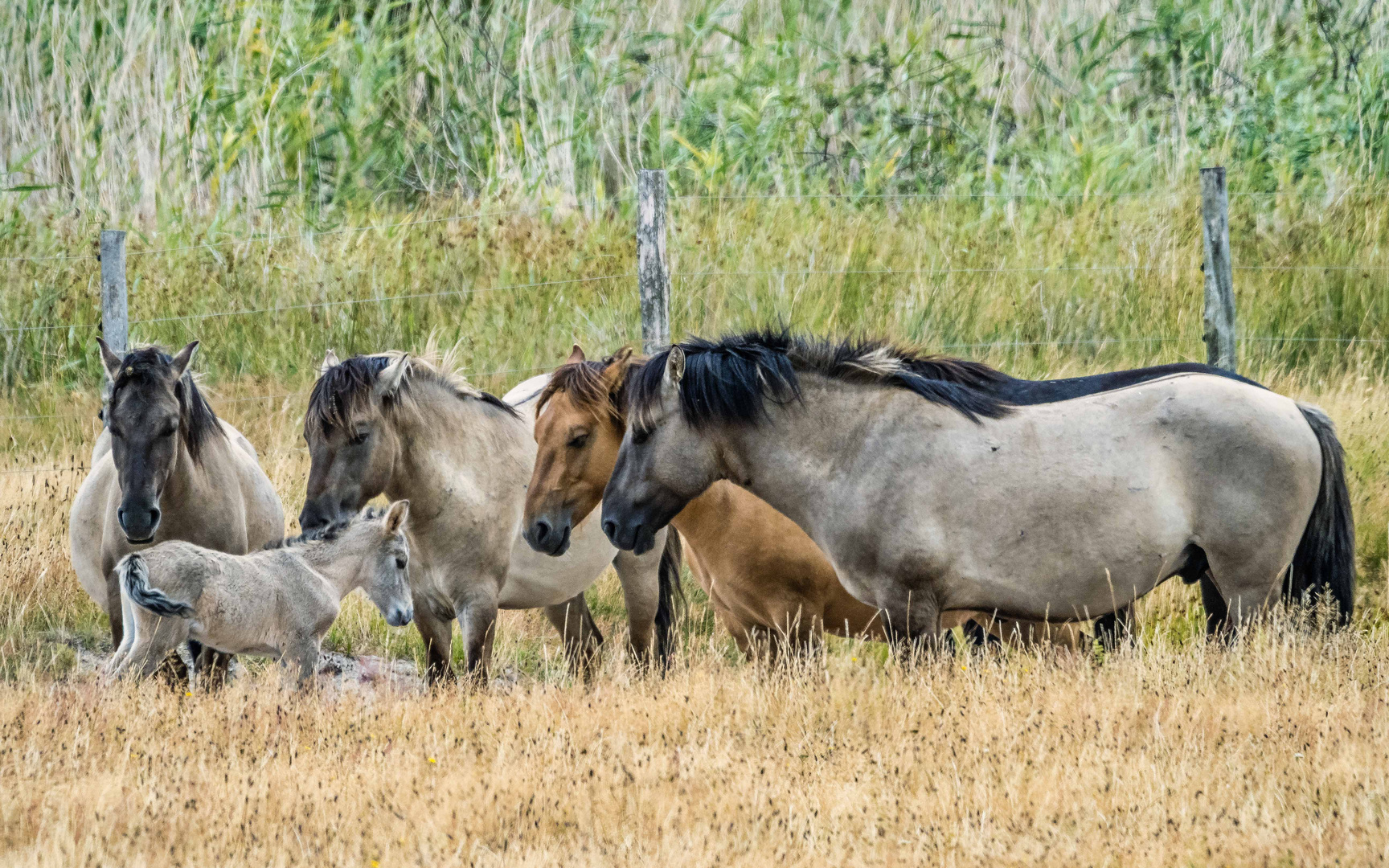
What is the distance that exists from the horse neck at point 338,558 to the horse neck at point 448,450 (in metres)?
0.29

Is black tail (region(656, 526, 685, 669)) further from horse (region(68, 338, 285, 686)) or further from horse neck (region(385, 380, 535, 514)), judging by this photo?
horse (region(68, 338, 285, 686))

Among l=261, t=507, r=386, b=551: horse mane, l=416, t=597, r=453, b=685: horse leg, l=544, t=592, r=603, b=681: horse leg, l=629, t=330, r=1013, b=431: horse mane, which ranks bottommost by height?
l=544, t=592, r=603, b=681: horse leg

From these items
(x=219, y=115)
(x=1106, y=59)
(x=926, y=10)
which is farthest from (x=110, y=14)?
(x=1106, y=59)

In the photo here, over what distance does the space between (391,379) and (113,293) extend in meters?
3.07

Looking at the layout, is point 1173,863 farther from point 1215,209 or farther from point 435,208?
point 435,208

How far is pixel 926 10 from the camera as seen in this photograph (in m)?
14.4

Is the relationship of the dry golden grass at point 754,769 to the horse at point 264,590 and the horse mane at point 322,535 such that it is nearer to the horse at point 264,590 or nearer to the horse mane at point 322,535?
the horse at point 264,590

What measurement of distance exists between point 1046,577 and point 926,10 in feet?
33.1

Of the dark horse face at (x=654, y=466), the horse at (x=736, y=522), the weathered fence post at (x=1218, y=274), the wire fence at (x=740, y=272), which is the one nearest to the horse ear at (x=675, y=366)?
the dark horse face at (x=654, y=466)

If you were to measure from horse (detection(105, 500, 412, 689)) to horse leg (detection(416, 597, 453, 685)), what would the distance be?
196 millimetres

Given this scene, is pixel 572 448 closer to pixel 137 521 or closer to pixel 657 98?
pixel 137 521

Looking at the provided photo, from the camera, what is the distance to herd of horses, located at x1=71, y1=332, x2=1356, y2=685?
560 cm


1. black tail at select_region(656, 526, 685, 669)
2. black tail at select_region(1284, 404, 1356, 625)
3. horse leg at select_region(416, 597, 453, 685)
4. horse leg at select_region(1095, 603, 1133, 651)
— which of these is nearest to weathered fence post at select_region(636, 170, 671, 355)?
black tail at select_region(656, 526, 685, 669)

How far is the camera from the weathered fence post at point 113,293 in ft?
28.1
